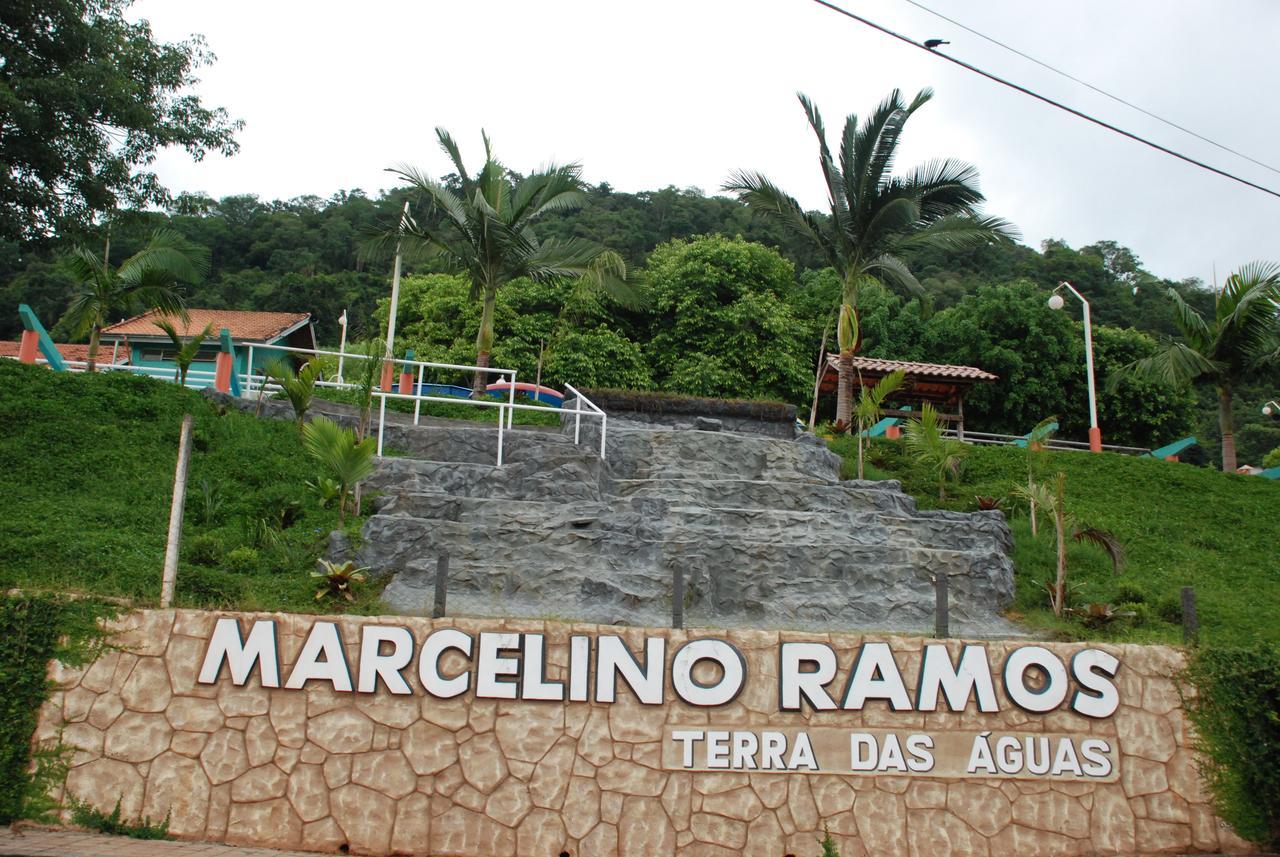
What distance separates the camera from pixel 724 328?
29.0 m

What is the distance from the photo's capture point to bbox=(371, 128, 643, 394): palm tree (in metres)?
18.2

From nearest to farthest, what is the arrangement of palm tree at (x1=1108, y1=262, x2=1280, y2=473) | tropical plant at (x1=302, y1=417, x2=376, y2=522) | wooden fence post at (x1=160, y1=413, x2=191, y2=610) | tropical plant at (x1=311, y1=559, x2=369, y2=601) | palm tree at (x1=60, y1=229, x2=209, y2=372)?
wooden fence post at (x1=160, y1=413, x2=191, y2=610) → tropical plant at (x1=311, y1=559, x2=369, y2=601) → tropical plant at (x1=302, y1=417, x2=376, y2=522) → palm tree at (x1=60, y1=229, x2=209, y2=372) → palm tree at (x1=1108, y1=262, x2=1280, y2=473)

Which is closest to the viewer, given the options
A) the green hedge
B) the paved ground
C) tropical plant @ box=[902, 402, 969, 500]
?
the paved ground

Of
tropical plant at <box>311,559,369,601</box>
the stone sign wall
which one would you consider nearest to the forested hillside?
tropical plant at <box>311,559,369,601</box>

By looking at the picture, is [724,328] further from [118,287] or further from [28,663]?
[28,663]

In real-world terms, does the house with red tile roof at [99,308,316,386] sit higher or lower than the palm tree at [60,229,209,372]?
higher

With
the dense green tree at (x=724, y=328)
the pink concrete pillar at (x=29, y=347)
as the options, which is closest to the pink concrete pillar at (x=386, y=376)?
the pink concrete pillar at (x=29, y=347)

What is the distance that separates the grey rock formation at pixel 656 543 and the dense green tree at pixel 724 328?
12.9 meters

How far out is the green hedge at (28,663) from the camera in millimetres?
6711

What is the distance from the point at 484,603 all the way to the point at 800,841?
4.41m

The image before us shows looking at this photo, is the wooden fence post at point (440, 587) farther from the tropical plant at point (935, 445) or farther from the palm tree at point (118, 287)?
the palm tree at point (118, 287)

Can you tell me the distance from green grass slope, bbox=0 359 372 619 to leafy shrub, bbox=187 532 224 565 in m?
0.01

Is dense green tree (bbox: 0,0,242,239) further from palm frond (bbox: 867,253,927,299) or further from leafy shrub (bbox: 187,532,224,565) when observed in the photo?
palm frond (bbox: 867,253,927,299)

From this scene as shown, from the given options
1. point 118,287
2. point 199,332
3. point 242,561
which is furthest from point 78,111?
point 199,332
